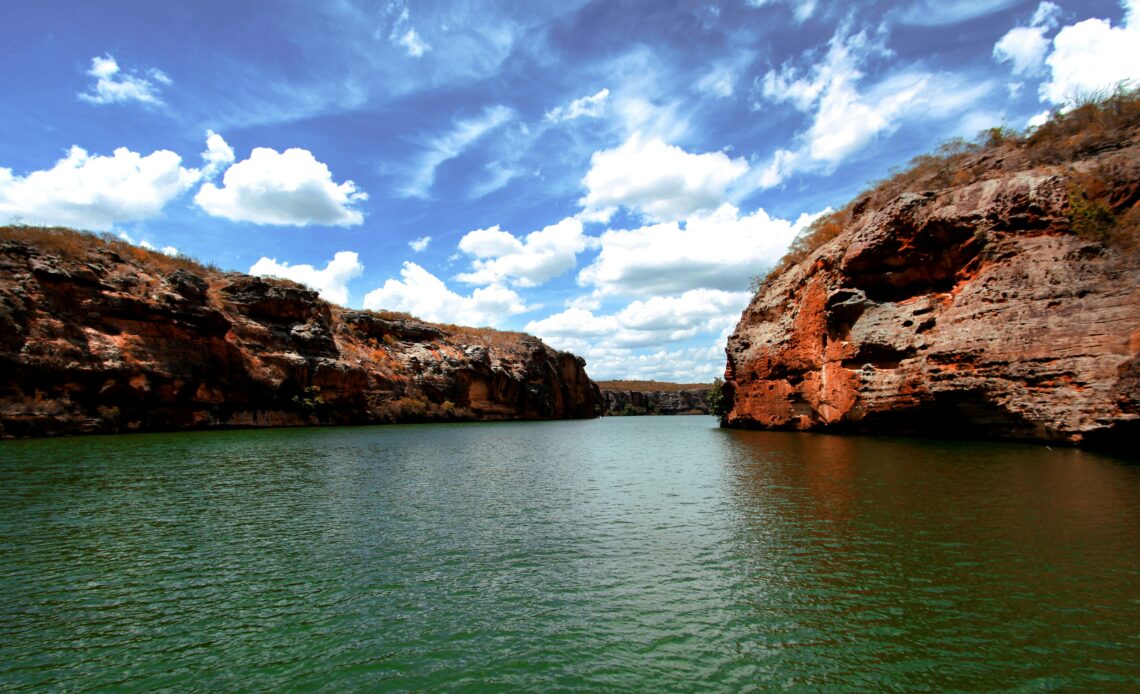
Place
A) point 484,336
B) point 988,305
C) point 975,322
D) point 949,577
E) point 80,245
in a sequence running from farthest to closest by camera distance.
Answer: point 484,336 → point 80,245 → point 975,322 → point 988,305 → point 949,577

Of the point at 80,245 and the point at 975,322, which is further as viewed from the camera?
the point at 80,245

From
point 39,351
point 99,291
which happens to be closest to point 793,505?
point 39,351

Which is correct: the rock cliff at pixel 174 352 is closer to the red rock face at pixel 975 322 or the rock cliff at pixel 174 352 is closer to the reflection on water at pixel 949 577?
the reflection on water at pixel 949 577

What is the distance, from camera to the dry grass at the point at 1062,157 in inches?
1021

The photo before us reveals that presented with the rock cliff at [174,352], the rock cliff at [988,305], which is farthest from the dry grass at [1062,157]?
the rock cliff at [174,352]

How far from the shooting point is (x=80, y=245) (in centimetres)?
4775

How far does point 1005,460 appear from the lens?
69.9ft

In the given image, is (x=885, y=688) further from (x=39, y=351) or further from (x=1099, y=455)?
(x=39, y=351)

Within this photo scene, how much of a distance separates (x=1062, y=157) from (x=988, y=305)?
9972 mm

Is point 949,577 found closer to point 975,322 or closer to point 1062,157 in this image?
point 975,322

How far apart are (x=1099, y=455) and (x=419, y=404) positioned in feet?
231

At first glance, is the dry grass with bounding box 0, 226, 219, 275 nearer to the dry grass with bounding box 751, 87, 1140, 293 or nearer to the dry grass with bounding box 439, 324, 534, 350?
the dry grass with bounding box 439, 324, 534, 350

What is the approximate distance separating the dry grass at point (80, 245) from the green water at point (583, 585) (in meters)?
38.6

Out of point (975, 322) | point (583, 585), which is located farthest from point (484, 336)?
point (583, 585)
